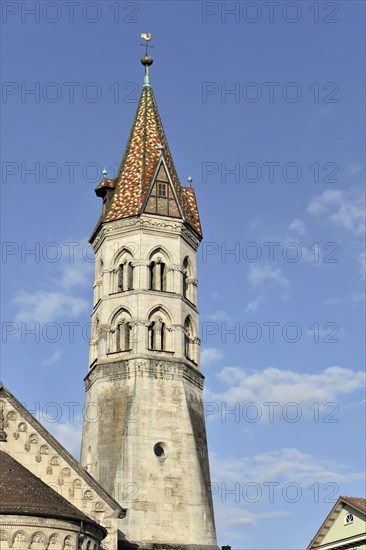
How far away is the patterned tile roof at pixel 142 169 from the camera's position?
50906mm

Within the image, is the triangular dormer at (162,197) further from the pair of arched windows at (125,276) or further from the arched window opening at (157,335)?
the arched window opening at (157,335)

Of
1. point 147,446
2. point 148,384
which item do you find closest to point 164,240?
point 148,384

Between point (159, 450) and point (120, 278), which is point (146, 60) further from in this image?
point (159, 450)

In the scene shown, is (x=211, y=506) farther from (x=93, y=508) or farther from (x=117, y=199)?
(x=117, y=199)

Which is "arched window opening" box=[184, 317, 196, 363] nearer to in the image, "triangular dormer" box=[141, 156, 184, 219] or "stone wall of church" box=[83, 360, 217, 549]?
"stone wall of church" box=[83, 360, 217, 549]

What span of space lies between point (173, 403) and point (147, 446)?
8.42 ft

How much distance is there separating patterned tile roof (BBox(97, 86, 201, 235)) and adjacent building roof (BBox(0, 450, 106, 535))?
16.8 meters

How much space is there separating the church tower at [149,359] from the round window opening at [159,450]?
0.18ft

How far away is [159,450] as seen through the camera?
4559 centimetres

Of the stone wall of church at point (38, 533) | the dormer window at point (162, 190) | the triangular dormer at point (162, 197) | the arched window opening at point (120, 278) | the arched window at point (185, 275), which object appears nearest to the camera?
the stone wall of church at point (38, 533)

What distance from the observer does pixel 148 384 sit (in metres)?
46.7

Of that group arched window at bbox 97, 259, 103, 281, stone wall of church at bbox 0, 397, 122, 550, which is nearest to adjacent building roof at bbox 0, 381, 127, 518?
stone wall of church at bbox 0, 397, 122, 550

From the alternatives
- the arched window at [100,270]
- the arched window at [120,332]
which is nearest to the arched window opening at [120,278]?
the arched window at [100,270]

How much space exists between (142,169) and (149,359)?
10.8 metres
